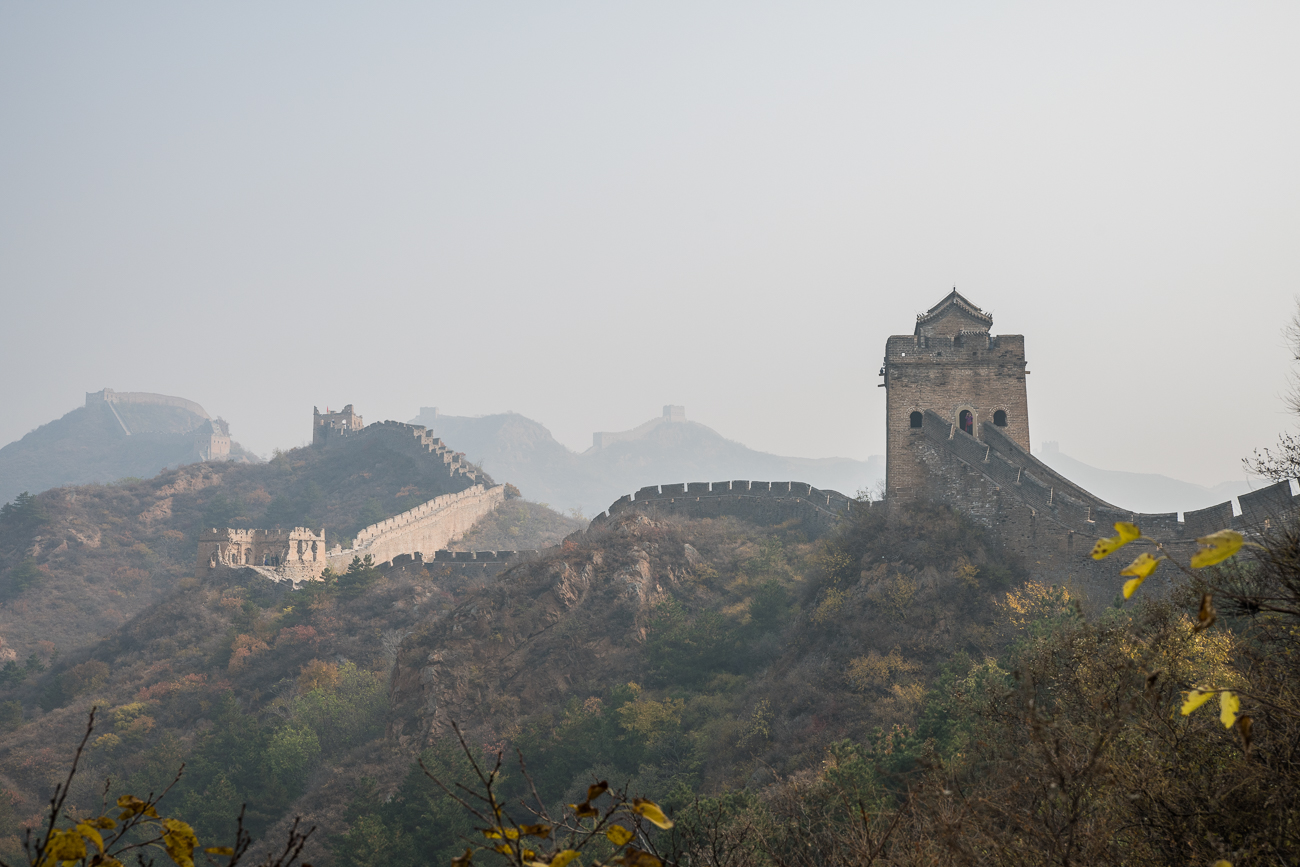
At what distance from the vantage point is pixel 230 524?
2370 inches

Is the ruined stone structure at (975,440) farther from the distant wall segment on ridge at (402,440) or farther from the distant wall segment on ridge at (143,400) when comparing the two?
the distant wall segment on ridge at (143,400)

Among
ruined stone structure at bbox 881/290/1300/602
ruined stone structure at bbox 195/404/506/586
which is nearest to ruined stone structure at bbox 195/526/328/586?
ruined stone structure at bbox 195/404/506/586

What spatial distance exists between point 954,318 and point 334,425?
6385 cm

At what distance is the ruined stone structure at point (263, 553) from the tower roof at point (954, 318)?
33.5m

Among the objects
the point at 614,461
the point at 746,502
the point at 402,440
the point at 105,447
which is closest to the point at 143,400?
the point at 105,447

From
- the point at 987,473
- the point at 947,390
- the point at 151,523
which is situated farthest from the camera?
the point at 151,523

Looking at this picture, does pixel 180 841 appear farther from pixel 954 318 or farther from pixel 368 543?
pixel 368 543

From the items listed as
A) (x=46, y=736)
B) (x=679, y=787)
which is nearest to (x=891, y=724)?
(x=679, y=787)

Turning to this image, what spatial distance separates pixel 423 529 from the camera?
48469 mm

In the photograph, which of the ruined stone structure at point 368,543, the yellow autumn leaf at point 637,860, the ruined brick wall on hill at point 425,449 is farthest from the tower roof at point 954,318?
the ruined brick wall on hill at point 425,449

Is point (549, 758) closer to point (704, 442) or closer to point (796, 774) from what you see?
point (796, 774)

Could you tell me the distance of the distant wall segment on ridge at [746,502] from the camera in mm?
29547

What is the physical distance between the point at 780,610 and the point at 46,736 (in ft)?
90.5

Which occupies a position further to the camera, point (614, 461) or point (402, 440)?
point (614, 461)
